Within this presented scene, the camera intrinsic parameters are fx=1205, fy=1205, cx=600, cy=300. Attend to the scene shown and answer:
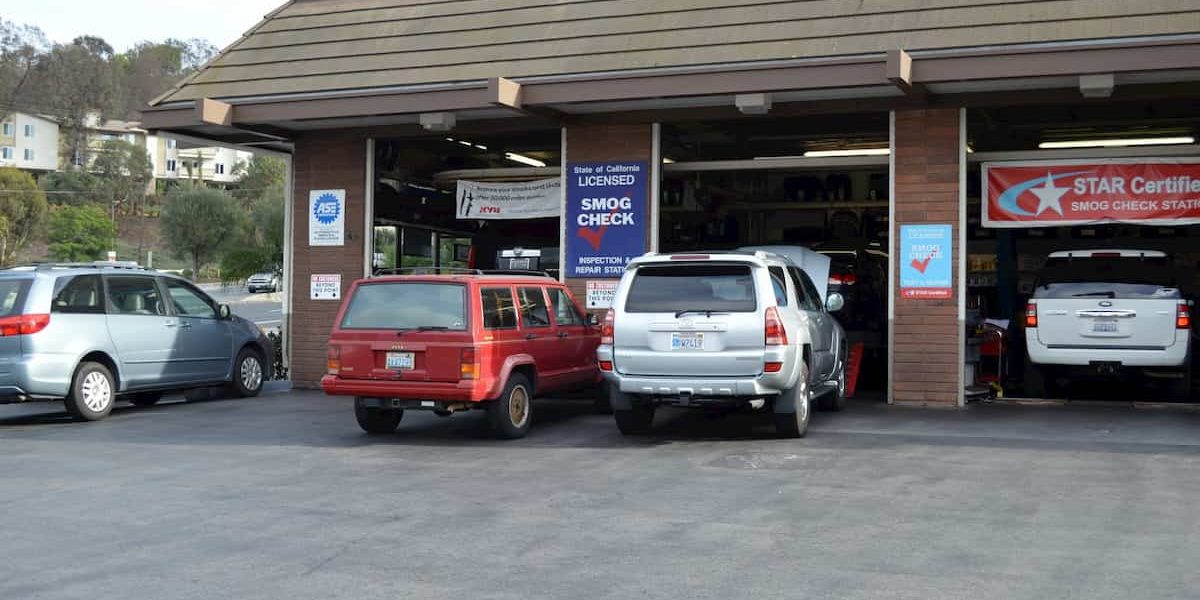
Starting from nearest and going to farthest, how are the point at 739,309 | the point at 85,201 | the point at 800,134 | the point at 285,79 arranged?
1. the point at 739,309
2. the point at 285,79
3. the point at 800,134
4. the point at 85,201

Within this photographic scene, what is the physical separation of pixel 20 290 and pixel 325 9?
7.31 meters

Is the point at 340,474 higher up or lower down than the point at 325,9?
lower down

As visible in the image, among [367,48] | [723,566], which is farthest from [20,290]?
[723,566]

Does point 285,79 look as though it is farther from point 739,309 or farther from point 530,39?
point 739,309

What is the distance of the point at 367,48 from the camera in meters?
17.7

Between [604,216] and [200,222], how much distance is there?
66055 millimetres

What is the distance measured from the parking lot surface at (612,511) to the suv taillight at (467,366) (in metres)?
0.71

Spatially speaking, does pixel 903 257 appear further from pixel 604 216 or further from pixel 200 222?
pixel 200 222

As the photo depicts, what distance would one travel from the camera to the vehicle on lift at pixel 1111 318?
14.0 metres

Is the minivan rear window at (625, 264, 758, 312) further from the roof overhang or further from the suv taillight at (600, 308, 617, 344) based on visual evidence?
the roof overhang

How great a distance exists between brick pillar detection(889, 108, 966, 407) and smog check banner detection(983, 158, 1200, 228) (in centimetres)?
83

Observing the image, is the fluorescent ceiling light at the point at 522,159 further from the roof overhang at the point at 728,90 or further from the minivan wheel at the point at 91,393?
the minivan wheel at the point at 91,393

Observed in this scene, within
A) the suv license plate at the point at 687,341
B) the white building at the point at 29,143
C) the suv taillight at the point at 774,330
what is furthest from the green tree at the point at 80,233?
the suv taillight at the point at 774,330

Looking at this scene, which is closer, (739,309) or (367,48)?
(739,309)
